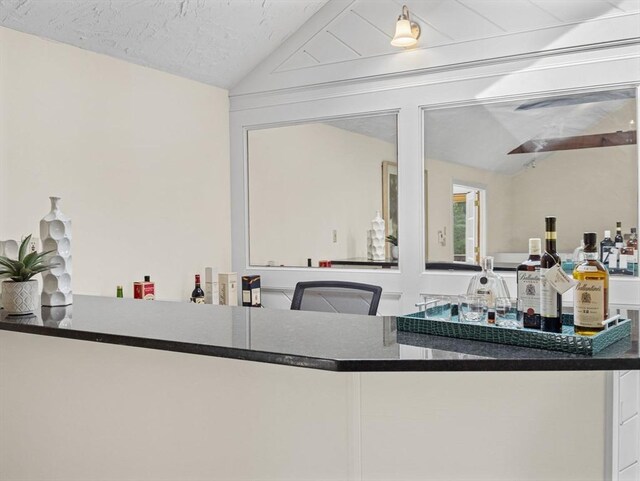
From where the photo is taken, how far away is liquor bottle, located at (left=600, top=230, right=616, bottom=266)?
2.84 m

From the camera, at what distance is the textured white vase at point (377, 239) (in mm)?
3389

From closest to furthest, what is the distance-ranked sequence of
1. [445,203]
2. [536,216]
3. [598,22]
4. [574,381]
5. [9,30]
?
1. [574,381]
2. [9,30]
3. [598,22]
4. [536,216]
5. [445,203]

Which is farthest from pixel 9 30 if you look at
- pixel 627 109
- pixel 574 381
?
pixel 627 109

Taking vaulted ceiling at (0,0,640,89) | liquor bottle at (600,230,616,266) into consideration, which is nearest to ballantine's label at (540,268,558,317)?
liquor bottle at (600,230,616,266)

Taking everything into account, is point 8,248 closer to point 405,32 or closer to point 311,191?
point 311,191

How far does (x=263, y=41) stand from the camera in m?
3.43

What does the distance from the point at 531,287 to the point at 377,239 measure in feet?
6.71

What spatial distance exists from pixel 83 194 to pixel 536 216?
222 centimetres

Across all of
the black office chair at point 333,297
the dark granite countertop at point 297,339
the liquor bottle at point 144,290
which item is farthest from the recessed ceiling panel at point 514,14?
the liquor bottle at point 144,290

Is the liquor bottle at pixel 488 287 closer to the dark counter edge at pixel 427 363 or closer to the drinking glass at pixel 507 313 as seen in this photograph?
the drinking glass at pixel 507 313

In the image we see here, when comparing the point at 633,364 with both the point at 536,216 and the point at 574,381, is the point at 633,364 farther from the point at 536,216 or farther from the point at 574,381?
the point at 536,216

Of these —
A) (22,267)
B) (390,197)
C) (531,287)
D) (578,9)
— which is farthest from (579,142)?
(22,267)

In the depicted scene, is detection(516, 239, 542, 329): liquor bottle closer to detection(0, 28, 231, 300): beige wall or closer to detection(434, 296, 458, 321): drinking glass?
detection(434, 296, 458, 321): drinking glass

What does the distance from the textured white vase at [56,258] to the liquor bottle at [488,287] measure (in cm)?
148
